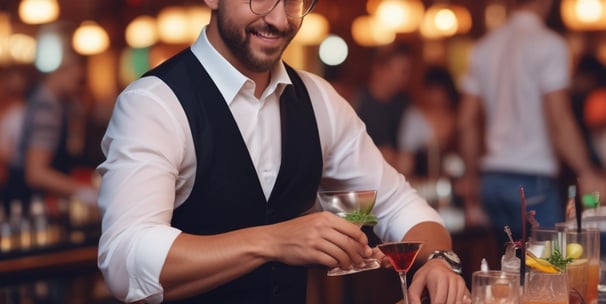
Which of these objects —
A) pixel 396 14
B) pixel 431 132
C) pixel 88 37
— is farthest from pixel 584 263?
pixel 396 14

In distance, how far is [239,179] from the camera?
8.43 ft

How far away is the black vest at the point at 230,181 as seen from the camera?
2527mm

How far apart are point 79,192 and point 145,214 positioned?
4.20 m

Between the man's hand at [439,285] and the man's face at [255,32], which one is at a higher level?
the man's face at [255,32]

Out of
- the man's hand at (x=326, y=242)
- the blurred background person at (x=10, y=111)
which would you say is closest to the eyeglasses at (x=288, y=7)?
the man's hand at (x=326, y=242)

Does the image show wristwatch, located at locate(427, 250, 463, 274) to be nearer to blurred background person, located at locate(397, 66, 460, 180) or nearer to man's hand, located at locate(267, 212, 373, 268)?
man's hand, located at locate(267, 212, 373, 268)

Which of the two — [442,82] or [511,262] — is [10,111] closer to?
[442,82]

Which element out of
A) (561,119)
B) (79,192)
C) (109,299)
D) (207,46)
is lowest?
(109,299)

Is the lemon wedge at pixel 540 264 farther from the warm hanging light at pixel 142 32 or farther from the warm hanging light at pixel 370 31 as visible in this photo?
the warm hanging light at pixel 370 31

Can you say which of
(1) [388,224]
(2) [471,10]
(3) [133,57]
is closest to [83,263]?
(1) [388,224]

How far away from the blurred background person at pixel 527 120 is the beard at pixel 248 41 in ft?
8.37

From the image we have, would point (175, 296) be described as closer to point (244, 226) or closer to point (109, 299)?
point (244, 226)

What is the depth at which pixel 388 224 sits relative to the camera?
285 cm

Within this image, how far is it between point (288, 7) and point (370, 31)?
30.9ft
